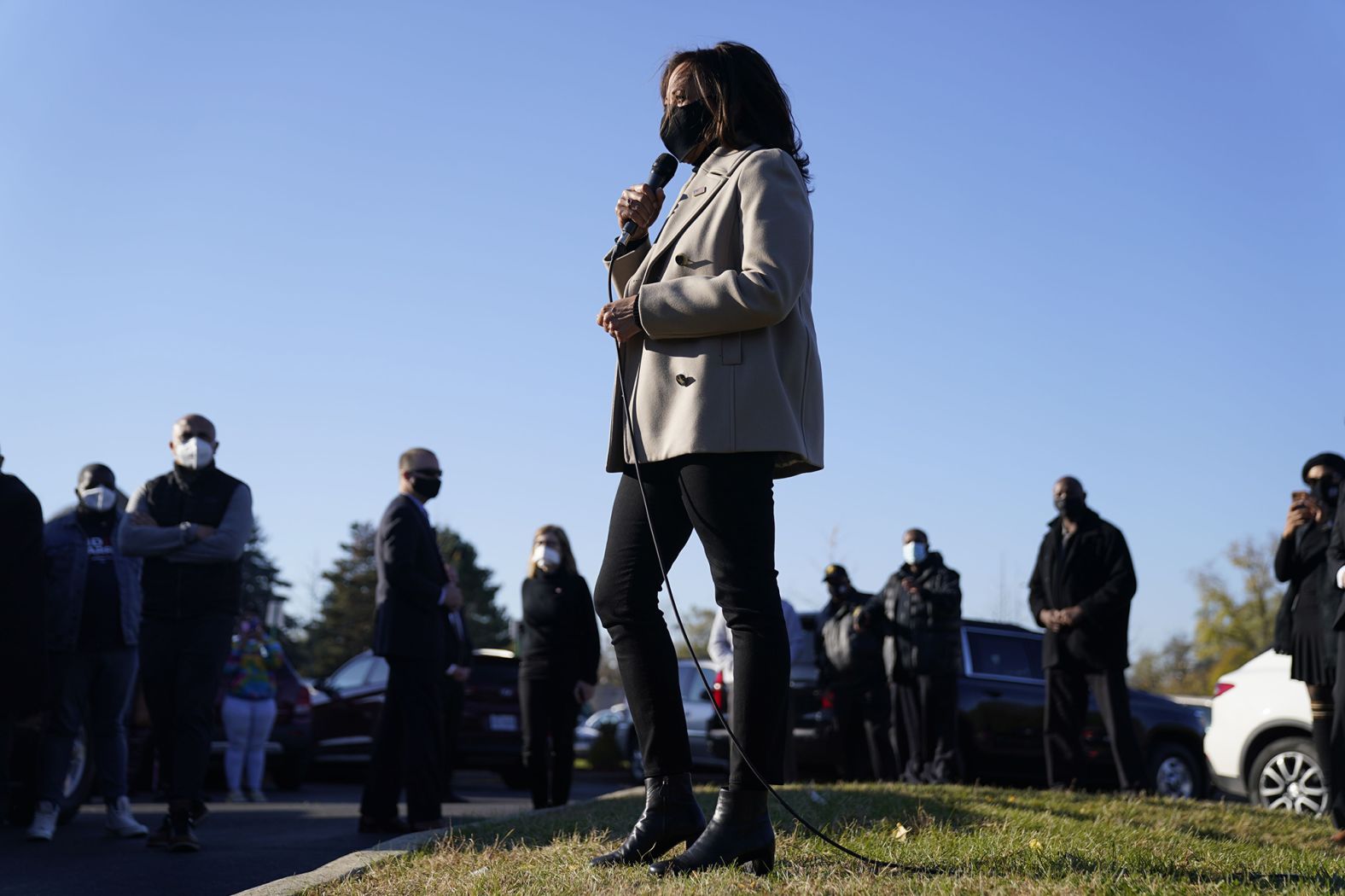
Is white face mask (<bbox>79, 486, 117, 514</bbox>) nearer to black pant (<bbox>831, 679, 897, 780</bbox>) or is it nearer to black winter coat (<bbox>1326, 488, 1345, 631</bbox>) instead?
black pant (<bbox>831, 679, 897, 780</bbox>)

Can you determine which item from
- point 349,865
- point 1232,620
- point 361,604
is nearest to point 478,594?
point 361,604

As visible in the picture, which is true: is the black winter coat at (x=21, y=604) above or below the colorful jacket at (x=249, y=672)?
above

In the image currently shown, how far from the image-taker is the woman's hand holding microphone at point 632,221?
406 centimetres

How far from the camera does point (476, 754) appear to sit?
637 inches

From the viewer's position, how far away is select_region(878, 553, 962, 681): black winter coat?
11109 mm

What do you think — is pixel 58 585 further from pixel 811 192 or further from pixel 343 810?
pixel 811 192

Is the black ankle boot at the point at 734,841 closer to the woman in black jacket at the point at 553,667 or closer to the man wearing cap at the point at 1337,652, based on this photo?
the man wearing cap at the point at 1337,652

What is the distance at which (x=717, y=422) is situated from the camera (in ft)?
12.6

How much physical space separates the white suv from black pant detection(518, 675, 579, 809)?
16.9 ft

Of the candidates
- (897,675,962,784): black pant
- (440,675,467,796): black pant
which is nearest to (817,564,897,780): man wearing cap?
(897,675,962,784): black pant

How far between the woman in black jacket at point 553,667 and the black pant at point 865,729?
3.03 metres

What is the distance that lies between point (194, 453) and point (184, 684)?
4.13 ft

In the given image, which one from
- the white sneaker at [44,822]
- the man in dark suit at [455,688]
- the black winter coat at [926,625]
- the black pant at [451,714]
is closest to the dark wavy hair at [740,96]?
the white sneaker at [44,822]

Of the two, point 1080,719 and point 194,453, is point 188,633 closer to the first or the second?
point 194,453
